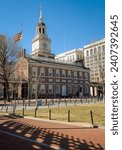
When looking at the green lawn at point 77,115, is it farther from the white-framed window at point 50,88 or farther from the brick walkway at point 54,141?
the white-framed window at point 50,88

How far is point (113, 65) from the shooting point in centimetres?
306

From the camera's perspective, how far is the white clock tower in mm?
71562

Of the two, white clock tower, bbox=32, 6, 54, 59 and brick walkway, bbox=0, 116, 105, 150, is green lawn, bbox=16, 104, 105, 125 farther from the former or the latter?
white clock tower, bbox=32, 6, 54, 59

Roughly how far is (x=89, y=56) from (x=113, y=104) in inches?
4426

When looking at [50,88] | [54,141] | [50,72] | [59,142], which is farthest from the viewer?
[50,72]

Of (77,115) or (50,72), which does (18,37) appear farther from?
(77,115)

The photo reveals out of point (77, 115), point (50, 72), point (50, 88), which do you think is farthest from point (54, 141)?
point (50, 72)

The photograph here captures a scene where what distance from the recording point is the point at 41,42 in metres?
72.1

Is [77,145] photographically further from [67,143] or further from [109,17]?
[109,17]

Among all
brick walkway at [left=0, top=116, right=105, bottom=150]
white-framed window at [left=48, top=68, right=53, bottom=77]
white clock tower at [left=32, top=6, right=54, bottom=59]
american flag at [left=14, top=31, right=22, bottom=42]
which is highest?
white clock tower at [left=32, top=6, right=54, bottom=59]

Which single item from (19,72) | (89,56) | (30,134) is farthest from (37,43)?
(30,134)

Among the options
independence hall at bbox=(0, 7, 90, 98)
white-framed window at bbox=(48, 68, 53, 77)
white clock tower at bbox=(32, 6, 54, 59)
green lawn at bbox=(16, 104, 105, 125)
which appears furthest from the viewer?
white clock tower at bbox=(32, 6, 54, 59)

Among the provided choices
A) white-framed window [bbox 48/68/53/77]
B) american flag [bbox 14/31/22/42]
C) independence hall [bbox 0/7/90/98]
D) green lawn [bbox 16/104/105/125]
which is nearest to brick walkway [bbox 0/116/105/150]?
green lawn [bbox 16/104/105/125]

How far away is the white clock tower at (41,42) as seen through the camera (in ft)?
235
